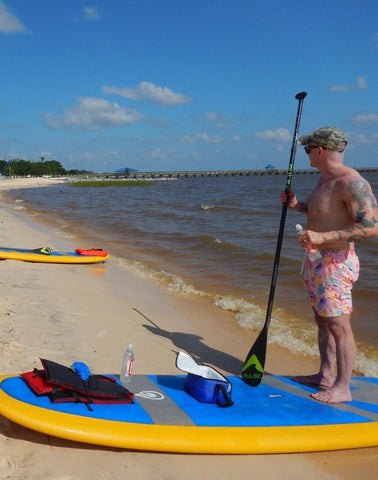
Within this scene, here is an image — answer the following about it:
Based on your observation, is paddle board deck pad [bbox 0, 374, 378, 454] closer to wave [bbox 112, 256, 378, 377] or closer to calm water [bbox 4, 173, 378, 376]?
wave [bbox 112, 256, 378, 377]

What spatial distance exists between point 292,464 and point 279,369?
1.82 m

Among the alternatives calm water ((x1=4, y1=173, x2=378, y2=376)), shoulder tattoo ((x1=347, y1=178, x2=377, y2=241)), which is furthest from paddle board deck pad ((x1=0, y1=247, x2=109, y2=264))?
shoulder tattoo ((x1=347, y1=178, x2=377, y2=241))

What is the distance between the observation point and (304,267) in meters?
3.78

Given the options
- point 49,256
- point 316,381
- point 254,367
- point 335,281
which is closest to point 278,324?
point 316,381

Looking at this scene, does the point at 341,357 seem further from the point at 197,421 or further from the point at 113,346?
the point at 113,346

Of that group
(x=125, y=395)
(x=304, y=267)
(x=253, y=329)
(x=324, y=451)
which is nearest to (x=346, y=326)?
(x=304, y=267)

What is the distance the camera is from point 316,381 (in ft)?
12.8

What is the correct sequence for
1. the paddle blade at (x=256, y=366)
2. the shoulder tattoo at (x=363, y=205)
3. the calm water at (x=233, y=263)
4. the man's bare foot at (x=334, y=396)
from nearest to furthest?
the shoulder tattoo at (x=363, y=205), the man's bare foot at (x=334, y=396), the paddle blade at (x=256, y=366), the calm water at (x=233, y=263)

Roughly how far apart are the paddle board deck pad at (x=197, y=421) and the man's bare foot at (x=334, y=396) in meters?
0.05

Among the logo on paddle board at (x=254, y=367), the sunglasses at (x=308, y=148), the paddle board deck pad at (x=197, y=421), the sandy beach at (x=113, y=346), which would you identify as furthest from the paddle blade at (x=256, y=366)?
the sunglasses at (x=308, y=148)

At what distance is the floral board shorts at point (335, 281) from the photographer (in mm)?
3475

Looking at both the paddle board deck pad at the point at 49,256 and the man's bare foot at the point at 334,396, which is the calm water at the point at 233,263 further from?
the man's bare foot at the point at 334,396

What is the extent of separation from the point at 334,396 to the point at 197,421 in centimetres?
119

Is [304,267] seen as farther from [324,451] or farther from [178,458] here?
[178,458]
